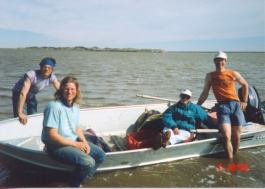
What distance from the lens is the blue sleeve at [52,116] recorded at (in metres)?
3.32

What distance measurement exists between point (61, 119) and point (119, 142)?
2.17 meters

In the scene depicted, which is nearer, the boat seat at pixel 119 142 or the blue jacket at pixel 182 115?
the blue jacket at pixel 182 115

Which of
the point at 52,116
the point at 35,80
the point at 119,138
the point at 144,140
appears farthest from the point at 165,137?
the point at 35,80

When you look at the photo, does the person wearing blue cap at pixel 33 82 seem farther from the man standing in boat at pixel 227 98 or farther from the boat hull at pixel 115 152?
the man standing in boat at pixel 227 98

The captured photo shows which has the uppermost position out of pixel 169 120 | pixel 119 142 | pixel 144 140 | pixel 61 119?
pixel 61 119

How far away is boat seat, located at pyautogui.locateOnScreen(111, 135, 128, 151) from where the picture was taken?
524 cm

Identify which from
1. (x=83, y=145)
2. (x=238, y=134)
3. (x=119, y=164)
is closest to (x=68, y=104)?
(x=83, y=145)

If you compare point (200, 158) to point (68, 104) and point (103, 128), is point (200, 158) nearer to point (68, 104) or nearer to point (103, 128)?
point (103, 128)

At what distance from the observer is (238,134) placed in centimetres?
496

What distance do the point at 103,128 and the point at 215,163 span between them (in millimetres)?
1923

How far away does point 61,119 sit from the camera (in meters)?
3.39

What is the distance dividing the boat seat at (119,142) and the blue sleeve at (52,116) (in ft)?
6.66

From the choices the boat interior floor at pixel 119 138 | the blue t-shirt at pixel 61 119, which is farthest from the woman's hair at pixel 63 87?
the boat interior floor at pixel 119 138

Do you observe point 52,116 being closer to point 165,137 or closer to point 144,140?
point 165,137
